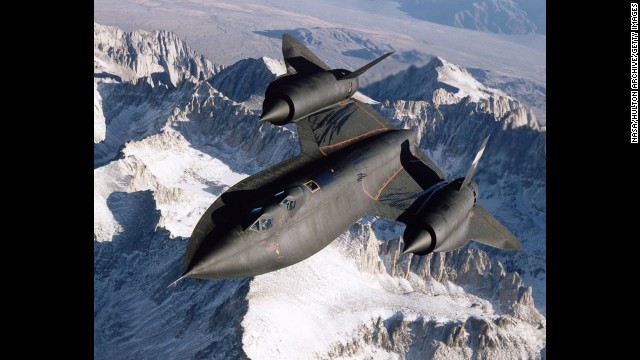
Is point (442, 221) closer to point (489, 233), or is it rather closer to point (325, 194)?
point (489, 233)

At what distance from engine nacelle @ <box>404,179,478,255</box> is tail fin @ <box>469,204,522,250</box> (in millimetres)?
1220

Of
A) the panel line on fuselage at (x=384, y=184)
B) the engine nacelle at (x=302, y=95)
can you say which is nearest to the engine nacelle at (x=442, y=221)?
the panel line on fuselage at (x=384, y=184)

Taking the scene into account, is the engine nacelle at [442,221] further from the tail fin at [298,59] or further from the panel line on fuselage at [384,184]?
the tail fin at [298,59]

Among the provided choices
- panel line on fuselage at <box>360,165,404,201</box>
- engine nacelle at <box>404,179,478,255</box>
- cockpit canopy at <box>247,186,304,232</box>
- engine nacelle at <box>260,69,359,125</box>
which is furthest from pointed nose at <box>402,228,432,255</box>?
engine nacelle at <box>260,69,359,125</box>

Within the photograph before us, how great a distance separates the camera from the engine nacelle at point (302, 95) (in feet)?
115

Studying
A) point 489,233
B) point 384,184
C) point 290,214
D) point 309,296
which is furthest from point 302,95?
point 309,296

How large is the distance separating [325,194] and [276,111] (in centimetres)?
745

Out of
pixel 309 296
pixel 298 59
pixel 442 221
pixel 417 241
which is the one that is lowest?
pixel 309 296

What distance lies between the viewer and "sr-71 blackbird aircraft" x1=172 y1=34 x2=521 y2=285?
1083 inches

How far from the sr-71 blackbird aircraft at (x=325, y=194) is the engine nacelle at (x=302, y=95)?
8 centimetres

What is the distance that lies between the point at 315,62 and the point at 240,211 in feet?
62.9

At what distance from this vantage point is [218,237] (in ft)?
89.0

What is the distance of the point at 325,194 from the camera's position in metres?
31.2

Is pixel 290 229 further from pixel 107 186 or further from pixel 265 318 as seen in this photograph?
pixel 107 186
